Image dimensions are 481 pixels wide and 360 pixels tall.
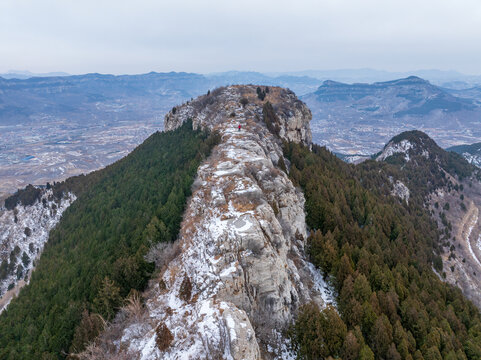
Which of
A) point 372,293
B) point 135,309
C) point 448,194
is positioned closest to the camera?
point 135,309

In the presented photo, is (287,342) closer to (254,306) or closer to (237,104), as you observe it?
(254,306)

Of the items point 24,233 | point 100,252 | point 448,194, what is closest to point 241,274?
point 100,252

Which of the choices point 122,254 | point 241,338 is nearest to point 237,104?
point 122,254

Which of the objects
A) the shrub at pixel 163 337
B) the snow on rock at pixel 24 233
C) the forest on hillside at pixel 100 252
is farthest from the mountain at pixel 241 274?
the snow on rock at pixel 24 233

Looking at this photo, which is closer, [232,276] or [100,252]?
[232,276]

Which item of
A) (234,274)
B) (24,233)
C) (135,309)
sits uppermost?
(234,274)

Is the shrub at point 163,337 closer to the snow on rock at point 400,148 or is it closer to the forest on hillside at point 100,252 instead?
the forest on hillside at point 100,252

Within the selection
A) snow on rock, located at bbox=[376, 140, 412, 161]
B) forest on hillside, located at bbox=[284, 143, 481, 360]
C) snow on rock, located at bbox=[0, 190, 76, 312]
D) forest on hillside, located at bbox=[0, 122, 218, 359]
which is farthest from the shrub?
snow on rock, located at bbox=[376, 140, 412, 161]

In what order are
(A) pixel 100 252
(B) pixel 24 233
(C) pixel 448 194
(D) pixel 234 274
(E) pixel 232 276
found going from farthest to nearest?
(C) pixel 448 194, (B) pixel 24 233, (A) pixel 100 252, (D) pixel 234 274, (E) pixel 232 276

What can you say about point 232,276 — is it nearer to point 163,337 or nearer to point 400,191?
point 163,337
